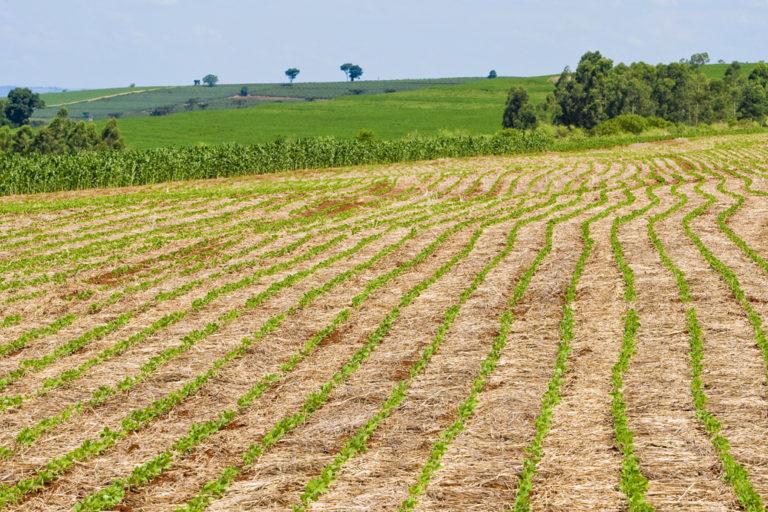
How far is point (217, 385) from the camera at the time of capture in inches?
514

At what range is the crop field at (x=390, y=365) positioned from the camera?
31.2 ft

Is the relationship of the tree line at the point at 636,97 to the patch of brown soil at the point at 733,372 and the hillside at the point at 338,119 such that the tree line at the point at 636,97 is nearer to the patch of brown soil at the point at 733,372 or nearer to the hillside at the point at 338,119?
the hillside at the point at 338,119

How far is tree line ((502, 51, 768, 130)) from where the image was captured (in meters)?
124

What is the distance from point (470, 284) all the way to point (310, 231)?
9.67m

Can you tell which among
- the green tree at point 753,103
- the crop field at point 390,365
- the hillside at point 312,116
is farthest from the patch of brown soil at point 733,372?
the green tree at point 753,103

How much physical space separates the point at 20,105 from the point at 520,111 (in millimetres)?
84170

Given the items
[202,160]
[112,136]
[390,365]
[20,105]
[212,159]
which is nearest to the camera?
[390,365]

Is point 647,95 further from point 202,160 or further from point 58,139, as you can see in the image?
point 202,160

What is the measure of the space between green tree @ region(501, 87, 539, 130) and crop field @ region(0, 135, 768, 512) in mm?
97428

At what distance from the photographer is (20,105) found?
146250 millimetres

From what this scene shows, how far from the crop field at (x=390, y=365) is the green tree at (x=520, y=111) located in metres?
97.4

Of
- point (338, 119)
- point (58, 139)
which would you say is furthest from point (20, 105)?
point (58, 139)

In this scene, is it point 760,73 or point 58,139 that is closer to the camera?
point 58,139

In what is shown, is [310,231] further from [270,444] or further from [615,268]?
[270,444]
